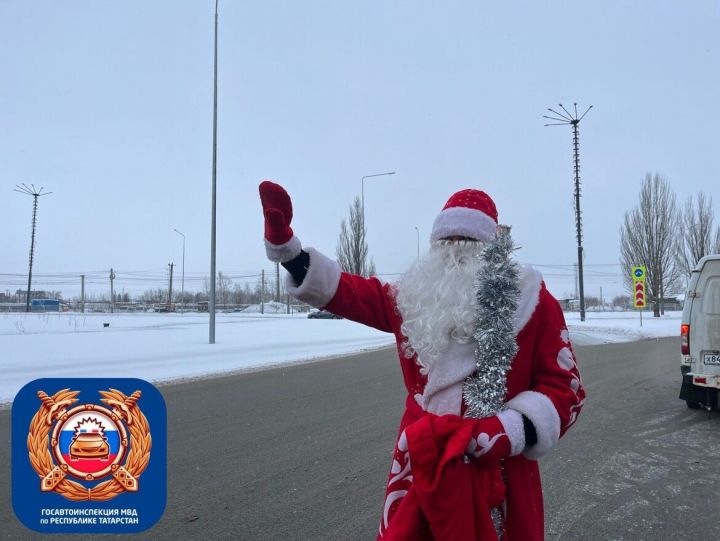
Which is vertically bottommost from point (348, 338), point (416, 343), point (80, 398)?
point (348, 338)

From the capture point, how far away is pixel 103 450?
2461 millimetres

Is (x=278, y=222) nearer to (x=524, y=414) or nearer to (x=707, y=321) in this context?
(x=524, y=414)

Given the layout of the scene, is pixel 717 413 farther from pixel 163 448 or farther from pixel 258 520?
pixel 163 448

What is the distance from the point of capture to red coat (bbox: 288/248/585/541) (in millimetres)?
1599

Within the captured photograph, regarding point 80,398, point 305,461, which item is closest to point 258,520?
point 305,461

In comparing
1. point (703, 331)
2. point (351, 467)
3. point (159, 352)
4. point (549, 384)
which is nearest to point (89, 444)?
point (549, 384)

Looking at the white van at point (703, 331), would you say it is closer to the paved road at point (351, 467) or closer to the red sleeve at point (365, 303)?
the paved road at point (351, 467)

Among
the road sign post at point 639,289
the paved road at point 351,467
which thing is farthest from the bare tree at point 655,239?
the paved road at point 351,467

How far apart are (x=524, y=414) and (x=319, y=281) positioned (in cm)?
82

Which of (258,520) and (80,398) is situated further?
(258,520)

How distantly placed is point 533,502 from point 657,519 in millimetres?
2574

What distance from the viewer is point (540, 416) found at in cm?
168

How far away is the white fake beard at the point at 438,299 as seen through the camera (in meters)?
1.78

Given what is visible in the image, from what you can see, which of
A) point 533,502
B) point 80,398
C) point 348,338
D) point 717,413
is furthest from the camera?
point 348,338
